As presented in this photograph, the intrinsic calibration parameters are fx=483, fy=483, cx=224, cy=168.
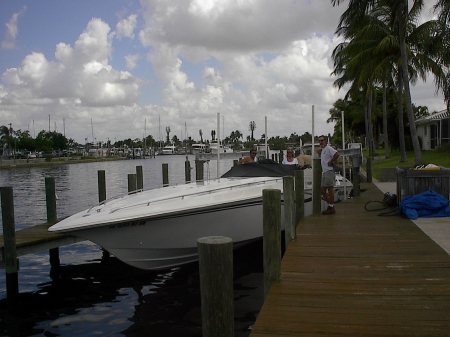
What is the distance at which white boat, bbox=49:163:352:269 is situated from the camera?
861 cm

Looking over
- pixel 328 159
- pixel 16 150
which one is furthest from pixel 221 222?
pixel 16 150

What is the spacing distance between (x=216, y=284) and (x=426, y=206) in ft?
25.5

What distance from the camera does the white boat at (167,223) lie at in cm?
861

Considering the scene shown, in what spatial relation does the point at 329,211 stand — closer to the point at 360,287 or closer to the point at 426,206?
the point at 426,206

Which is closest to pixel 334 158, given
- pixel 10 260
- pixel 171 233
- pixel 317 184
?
pixel 317 184

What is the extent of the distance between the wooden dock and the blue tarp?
45.9 inches

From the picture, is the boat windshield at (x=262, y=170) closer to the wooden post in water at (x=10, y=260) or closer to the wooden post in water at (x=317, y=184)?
the wooden post in water at (x=317, y=184)

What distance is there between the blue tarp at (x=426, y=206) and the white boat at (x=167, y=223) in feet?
10.2

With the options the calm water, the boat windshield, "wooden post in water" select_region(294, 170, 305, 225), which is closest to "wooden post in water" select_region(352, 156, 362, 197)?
the boat windshield

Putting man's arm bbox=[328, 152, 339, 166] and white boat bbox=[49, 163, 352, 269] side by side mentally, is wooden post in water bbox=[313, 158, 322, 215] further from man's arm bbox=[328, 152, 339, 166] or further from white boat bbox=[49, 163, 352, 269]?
white boat bbox=[49, 163, 352, 269]

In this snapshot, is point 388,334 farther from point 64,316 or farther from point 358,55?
point 358,55

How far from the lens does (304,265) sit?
21.3ft

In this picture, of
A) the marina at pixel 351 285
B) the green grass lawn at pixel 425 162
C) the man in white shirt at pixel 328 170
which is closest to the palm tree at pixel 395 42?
the green grass lawn at pixel 425 162

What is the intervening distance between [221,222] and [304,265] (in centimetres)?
302
